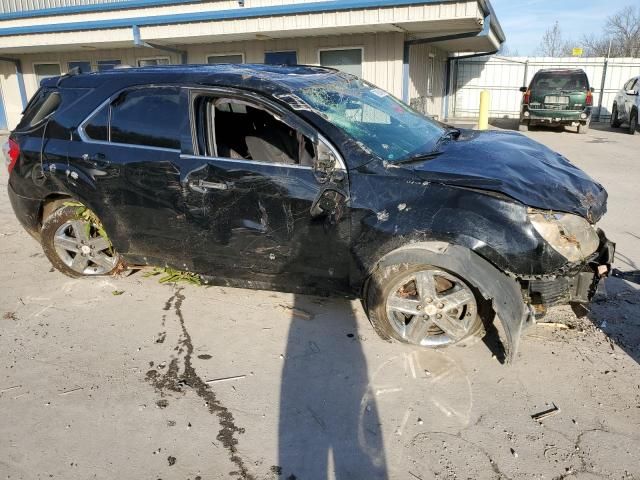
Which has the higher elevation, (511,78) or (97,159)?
(511,78)

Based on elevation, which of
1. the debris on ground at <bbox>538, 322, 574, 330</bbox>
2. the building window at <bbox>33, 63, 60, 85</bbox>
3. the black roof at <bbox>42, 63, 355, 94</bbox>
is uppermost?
the building window at <bbox>33, 63, 60, 85</bbox>

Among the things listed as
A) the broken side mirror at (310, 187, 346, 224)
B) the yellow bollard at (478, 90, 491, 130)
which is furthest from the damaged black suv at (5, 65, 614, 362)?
the yellow bollard at (478, 90, 491, 130)

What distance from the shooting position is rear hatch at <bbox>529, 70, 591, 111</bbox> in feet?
49.1

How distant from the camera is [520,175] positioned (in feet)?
10.7

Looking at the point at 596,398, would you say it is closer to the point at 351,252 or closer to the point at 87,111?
the point at 351,252

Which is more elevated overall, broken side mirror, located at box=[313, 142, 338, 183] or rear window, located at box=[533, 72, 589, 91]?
rear window, located at box=[533, 72, 589, 91]

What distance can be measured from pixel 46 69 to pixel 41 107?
15089 millimetres

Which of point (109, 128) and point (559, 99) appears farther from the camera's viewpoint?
point (559, 99)

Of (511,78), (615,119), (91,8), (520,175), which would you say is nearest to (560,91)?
(615,119)

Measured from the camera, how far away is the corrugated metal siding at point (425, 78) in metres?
13.6

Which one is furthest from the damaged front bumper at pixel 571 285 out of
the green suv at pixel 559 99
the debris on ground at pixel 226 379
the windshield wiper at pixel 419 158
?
the green suv at pixel 559 99

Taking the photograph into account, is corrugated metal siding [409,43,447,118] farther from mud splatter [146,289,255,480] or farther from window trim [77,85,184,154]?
mud splatter [146,289,255,480]

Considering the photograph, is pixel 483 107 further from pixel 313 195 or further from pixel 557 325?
pixel 313 195

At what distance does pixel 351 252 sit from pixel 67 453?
1967 mm
